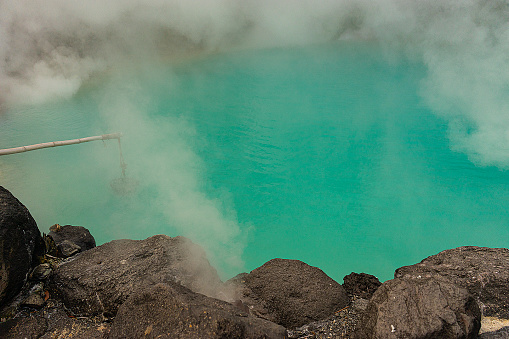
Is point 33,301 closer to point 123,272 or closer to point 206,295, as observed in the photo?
point 123,272

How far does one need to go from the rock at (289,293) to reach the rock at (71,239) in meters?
1.61

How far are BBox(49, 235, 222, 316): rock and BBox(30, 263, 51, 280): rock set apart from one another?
9 cm

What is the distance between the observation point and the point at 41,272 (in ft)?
9.22

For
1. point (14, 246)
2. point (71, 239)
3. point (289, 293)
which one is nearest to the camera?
point (14, 246)

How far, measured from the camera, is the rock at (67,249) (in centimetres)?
324

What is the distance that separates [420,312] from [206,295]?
5.24 ft

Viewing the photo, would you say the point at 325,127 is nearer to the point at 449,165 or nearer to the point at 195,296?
the point at 449,165

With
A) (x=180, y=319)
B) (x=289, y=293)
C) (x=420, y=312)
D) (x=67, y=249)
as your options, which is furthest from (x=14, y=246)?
(x=420, y=312)

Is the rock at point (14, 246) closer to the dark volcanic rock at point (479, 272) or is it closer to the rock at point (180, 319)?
the rock at point (180, 319)

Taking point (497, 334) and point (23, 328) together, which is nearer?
point (497, 334)

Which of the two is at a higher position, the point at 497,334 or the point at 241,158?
the point at 241,158

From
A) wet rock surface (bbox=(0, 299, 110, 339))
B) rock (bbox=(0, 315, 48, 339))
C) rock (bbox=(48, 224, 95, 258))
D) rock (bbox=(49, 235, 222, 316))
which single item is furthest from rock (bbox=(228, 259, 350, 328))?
rock (bbox=(48, 224, 95, 258))

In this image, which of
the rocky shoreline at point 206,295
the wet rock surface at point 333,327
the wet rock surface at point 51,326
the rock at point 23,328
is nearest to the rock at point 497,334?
the rocky shoreline at point 206,295

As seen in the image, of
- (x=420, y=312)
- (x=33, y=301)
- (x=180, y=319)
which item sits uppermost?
(x=420, y=312)
